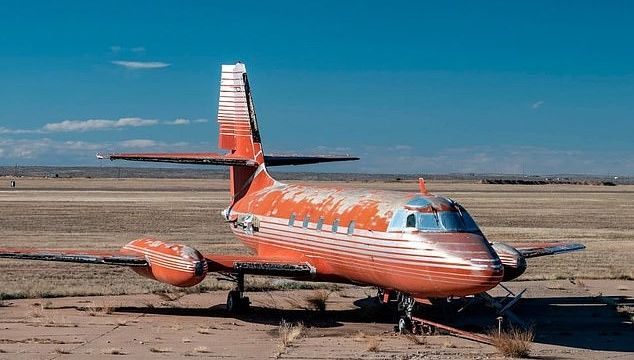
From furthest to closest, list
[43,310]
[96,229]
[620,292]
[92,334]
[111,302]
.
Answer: [96,229] < [620,292] < [111,302] < [43,310] < [92,334]

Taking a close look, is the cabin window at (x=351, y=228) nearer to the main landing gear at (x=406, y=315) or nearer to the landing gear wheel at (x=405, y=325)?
the main landing gear at (x=406, y=315)

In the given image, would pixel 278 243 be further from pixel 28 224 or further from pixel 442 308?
pixel 28 224

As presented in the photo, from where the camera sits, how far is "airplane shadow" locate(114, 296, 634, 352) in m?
20.8

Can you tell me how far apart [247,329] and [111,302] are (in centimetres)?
536

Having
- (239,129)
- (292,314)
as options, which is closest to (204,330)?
(292,314)

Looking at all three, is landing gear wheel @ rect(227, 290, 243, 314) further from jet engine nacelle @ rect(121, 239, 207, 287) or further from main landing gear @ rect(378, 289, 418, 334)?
main landing gear @ rect(378, 289, 418, 334)

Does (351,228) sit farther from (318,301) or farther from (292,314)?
(318,301)

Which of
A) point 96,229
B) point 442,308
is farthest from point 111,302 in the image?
point 96,229

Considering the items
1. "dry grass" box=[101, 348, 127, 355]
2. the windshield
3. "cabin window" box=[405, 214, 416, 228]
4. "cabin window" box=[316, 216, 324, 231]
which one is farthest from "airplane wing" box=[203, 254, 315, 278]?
"dry grass" box=[101, 348, 127, 355]

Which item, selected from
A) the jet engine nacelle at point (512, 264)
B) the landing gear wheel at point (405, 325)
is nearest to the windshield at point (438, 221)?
the landing gear wheel at point (405, 325)

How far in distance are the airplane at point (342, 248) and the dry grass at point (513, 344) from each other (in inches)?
44.9

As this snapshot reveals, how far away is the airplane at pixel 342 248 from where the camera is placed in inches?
732

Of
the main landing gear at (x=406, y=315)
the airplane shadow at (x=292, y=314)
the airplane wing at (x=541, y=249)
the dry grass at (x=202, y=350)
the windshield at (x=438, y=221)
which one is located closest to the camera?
the dry grass at (x=202, y=350)

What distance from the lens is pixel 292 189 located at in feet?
86.7
